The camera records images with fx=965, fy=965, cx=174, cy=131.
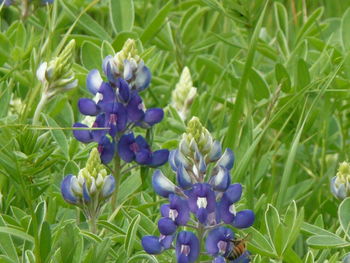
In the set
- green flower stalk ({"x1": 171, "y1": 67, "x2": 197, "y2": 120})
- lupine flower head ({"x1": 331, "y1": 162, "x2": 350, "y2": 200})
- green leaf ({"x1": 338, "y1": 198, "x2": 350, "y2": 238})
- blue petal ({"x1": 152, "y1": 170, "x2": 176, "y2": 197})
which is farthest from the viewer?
green flower stalk ({"x1": 171, "y1": 67, "x2": 197, "y2": 120})

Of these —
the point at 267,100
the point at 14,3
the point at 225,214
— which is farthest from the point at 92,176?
the point at 14,3

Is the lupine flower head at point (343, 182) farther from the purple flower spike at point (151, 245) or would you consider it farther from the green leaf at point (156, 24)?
the green leaf at point (156, 24)

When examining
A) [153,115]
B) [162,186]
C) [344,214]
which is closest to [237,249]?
[162,186]

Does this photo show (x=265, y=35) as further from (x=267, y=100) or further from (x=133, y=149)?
(x=133, y=149)

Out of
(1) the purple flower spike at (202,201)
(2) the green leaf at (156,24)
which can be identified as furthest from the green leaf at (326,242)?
(2) the green leaf at (156,24)

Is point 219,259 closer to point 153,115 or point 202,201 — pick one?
point 202,201

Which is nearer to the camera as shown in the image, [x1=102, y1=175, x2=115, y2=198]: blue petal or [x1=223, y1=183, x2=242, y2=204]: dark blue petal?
[x1=223, y1=183, x2=242, y2=204]: dark blue petal

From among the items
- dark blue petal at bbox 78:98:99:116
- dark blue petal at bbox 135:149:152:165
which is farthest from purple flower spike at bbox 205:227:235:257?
dark blue petal at bbox 78:98:99:116

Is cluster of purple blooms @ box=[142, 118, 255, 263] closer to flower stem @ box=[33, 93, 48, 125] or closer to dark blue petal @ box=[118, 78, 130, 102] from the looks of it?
dark blue petal @ box=[118, 78, 130, 102]
